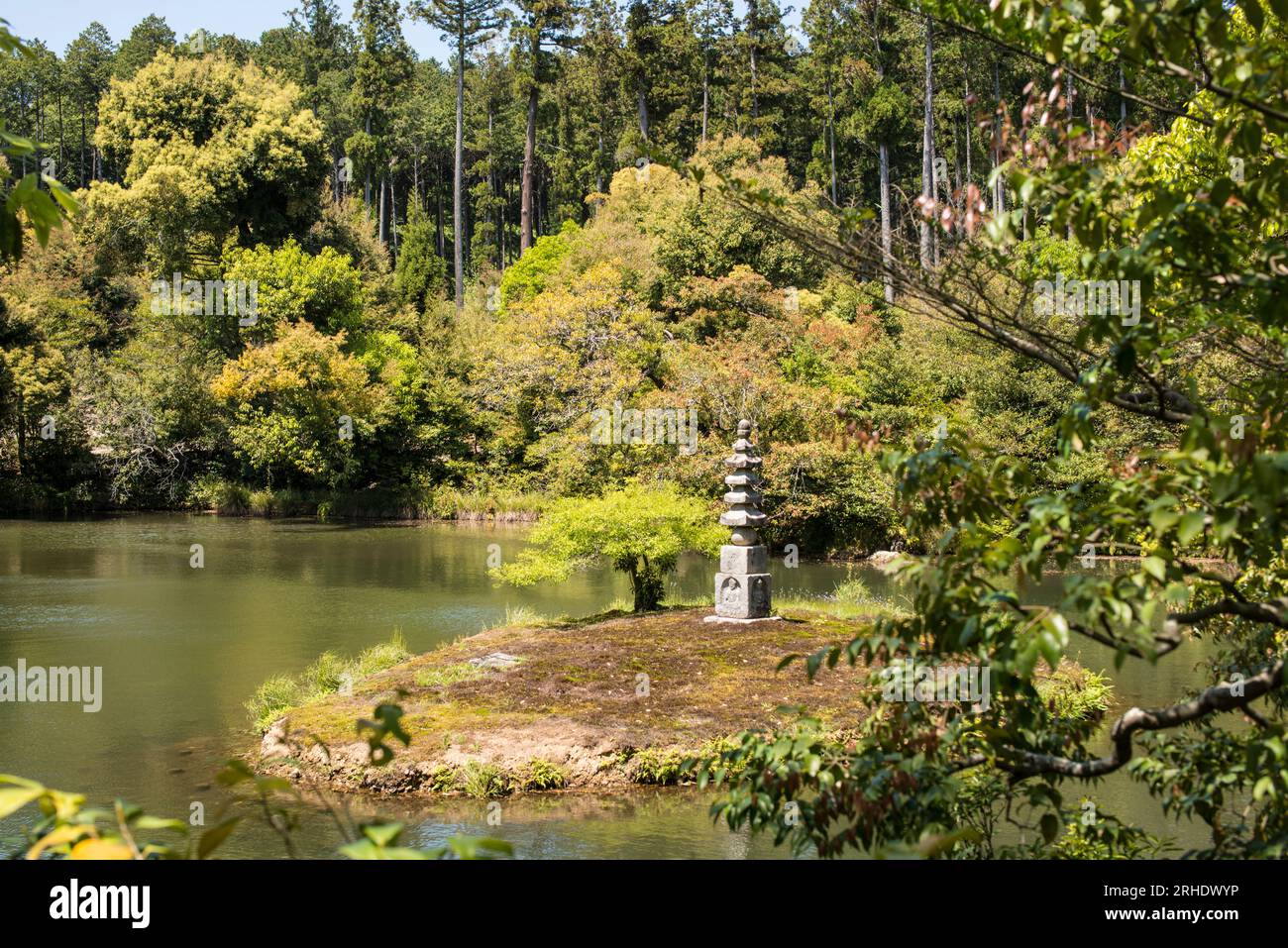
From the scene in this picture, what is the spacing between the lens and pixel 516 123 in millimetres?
50219

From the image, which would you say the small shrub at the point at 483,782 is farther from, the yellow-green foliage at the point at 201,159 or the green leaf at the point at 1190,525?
the yellow-green foliage at the point at 201,159

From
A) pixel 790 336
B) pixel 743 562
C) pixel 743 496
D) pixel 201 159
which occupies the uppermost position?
pixel 201 159

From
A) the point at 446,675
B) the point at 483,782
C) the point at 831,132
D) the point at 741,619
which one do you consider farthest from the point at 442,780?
the point at 831,132

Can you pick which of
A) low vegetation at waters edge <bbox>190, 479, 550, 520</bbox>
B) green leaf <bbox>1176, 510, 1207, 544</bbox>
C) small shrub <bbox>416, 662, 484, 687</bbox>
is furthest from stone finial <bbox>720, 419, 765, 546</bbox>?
low vegetation at waters edge <bbox>190, 479, 550, 520</bbox>

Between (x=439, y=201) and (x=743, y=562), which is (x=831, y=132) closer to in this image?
(x=439, y=201)

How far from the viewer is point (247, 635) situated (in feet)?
47.6

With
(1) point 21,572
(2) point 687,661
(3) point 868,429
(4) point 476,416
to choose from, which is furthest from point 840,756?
(4) point 476,416

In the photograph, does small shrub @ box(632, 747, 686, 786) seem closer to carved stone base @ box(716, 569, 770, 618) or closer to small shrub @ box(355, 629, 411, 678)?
small shrub @ box(355, 629, 411, 678)

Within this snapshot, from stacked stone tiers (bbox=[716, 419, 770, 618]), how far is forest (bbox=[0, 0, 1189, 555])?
6112 mm

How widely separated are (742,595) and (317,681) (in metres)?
4.91

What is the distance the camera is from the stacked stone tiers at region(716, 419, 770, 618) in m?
13.1

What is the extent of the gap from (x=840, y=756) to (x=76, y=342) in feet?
103
